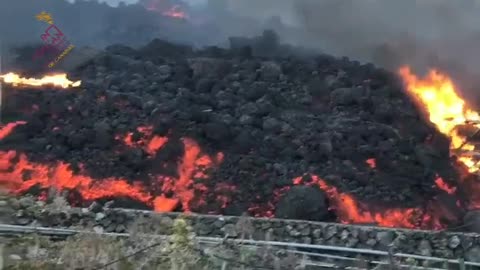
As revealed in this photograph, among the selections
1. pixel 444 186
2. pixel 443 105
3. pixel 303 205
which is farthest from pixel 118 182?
pixel 443 105

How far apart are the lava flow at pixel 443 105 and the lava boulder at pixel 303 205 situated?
4.15 m

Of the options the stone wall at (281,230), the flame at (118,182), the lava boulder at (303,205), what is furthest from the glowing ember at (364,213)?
the stone wall at (281,230)

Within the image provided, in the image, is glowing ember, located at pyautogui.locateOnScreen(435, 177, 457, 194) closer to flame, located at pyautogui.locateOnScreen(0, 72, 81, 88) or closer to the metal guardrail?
the metal guardrail

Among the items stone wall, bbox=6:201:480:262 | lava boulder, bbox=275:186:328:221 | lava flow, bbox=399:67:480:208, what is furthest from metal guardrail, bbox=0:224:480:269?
lava flow, bbox=399:67:480:208

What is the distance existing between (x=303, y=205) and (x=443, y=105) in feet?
28.9

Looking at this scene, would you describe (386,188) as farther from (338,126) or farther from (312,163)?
(338,126)

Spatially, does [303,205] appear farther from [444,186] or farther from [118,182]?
[118,182]

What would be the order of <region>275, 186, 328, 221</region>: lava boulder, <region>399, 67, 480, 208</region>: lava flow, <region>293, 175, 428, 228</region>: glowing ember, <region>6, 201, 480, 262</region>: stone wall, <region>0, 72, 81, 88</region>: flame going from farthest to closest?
1. <region>0, 72, 81, 88</region>: flame
2. <region>399, 67, 480, 208</region>: lava flow
3. <region>293, 175, 428, 228</region>: glowing ember
4. <region>275, 186, 328, 221</region>: lava boulder
5. <region>6, 201, 480, 262</region>: stone wall

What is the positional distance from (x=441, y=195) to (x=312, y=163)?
11.7 feet

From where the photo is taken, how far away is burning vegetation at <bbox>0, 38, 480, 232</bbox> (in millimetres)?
15922

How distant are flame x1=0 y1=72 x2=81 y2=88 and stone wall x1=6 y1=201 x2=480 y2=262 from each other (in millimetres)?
11332

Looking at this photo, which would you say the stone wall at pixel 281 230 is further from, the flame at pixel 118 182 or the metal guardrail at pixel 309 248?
the flame at pixel 118 182

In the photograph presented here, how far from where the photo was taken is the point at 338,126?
1991 cm

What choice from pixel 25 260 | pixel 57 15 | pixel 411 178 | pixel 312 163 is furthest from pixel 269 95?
pixel 57 15
